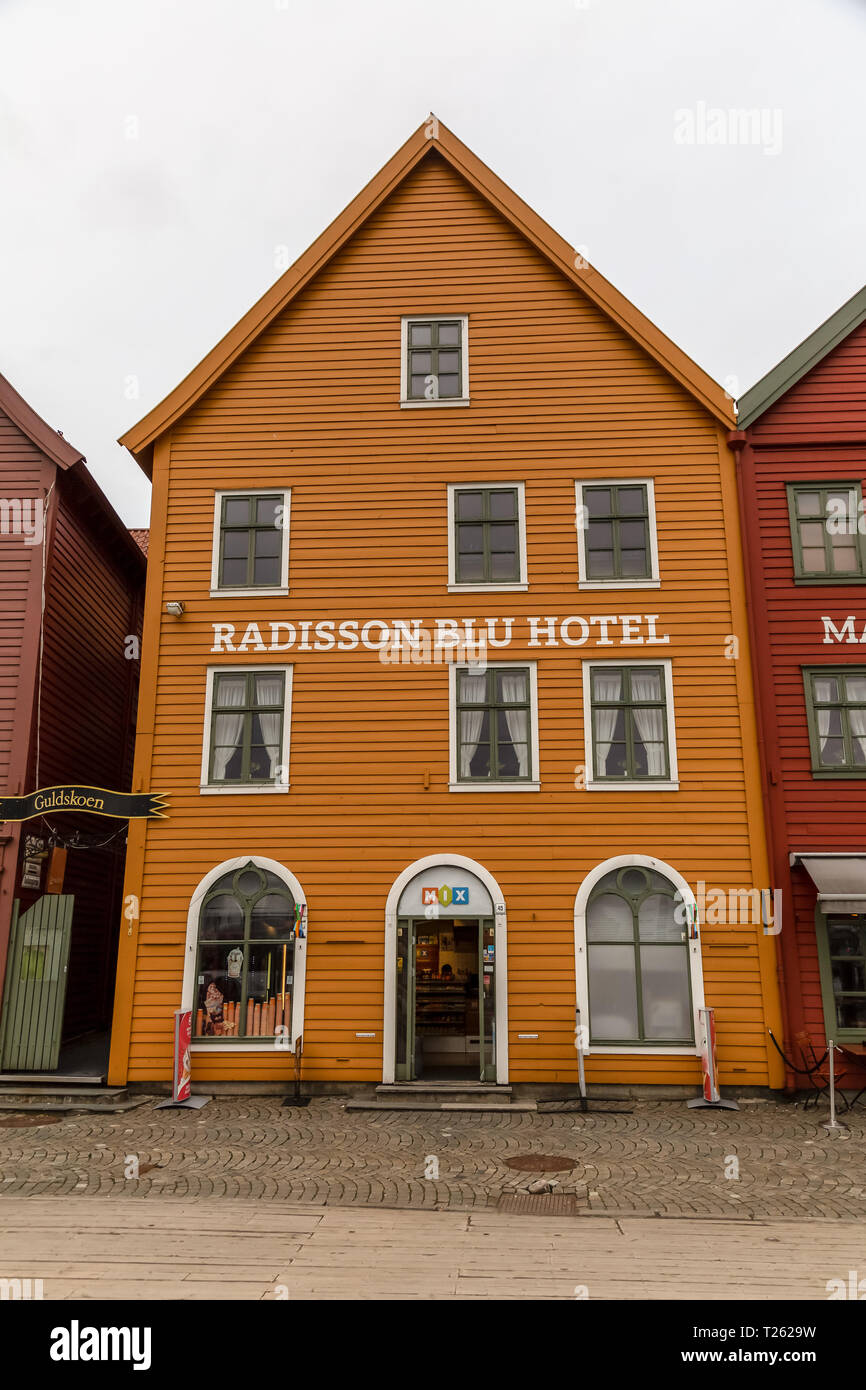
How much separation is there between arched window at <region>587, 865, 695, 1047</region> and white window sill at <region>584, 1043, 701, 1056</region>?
8 centimetres

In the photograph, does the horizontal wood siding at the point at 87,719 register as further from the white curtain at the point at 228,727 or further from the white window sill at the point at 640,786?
the white window sill at the point at 640,786

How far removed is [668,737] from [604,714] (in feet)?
3.44

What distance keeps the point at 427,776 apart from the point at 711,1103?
617 centimetres

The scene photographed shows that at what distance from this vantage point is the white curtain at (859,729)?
1538 cm

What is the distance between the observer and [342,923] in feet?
49.9

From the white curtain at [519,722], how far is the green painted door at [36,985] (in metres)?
7.40

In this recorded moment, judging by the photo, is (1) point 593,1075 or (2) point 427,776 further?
(2) point 427,776

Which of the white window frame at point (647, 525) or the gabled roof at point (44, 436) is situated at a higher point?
the gabled roof at point (44, 436)

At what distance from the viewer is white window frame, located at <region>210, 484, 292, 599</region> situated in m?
16.5

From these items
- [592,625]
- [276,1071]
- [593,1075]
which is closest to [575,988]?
[593,1075]

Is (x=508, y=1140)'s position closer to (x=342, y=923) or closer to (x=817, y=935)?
(x=342, y=923)

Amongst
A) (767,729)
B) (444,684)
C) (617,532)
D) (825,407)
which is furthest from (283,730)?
(825,407)

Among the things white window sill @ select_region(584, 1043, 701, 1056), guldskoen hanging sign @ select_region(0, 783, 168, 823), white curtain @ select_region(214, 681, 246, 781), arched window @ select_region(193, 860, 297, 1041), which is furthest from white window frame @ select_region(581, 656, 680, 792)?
guldskoen hanging sign @ select_region(0, 783, 168, 823)

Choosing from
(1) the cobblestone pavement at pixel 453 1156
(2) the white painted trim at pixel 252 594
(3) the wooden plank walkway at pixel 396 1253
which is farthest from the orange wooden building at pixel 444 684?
(3) the wooden plank walkway at pixel 396 1253
